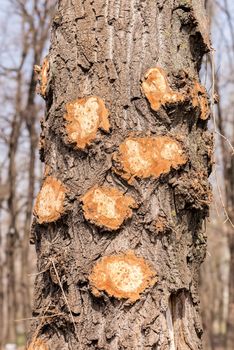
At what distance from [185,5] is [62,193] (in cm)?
83

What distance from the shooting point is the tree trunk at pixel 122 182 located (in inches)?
72.6

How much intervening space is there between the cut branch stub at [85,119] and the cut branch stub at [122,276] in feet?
1.33

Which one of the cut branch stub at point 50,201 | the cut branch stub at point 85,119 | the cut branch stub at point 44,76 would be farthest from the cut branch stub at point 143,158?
the cut branch stub at point 44,76

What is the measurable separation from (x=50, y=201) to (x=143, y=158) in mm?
364

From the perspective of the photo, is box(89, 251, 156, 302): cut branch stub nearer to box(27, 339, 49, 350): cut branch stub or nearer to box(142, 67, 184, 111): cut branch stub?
box(27, 339, 49, 350): cut branch stub

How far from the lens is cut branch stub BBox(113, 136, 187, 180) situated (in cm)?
188

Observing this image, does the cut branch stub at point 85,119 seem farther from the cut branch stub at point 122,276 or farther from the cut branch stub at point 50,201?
the cut branch stub at point 122,276

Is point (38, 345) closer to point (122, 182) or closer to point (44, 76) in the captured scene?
point (122, 182)

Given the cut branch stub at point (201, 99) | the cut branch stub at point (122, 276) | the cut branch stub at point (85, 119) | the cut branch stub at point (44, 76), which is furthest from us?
the cut branch stub at point (44, 76)

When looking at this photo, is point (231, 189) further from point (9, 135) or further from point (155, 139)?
point (155, 139)

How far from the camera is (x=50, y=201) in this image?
1.98m

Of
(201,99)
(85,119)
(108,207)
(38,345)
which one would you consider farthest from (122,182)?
(38,345)

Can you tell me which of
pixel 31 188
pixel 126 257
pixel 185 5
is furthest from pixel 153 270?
pixel 31 188

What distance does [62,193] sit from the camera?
1937 millimetres
